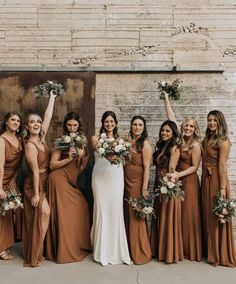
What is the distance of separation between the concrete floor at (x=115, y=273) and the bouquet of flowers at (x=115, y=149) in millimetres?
1383

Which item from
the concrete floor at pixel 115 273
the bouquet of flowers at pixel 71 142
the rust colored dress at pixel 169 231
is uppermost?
the bouquet of flowers at pixel 71 142

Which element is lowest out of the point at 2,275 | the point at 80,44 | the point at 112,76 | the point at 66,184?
the point at 2,275

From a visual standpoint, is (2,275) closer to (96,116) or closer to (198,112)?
(96,116)

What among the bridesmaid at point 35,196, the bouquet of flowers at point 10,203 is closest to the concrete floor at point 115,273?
the bridesmaid at point 35,196

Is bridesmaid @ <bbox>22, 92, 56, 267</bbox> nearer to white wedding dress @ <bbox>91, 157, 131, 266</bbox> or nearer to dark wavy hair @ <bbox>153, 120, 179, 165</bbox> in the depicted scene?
white wedding dress @ <bbox>91, 157, 131, 266</bbox>

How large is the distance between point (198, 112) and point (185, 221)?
2.06 meters

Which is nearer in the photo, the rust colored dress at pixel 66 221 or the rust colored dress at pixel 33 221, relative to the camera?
the rust colored dress at pixel 33 221

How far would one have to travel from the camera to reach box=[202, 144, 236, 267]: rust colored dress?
4.59 metres

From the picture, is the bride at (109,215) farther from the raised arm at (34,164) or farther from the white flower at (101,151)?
the raised arm at (34,164)

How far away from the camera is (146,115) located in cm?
607

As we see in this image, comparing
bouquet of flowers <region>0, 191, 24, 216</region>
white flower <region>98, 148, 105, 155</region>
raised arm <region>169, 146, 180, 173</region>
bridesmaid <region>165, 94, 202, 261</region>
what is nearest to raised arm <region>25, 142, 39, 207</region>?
bouquet of flowers <region>0, 191, 24, 216</region>

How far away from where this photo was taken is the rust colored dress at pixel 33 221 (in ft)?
15.0

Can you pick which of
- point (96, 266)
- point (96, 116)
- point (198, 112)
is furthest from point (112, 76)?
point (96, 266)

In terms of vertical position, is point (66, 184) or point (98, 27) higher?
point (98, 27)
